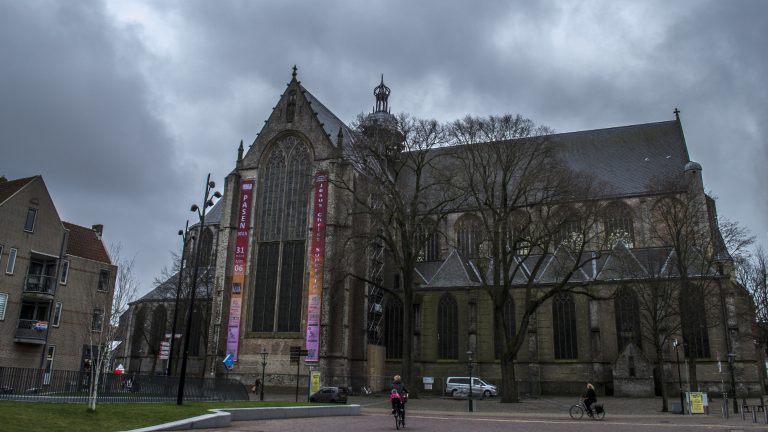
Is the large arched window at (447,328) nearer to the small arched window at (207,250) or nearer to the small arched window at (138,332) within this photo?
the small arched window at (207,250)

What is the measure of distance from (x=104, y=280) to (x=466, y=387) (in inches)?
1018

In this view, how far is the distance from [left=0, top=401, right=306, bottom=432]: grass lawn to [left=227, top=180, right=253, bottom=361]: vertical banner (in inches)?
1054

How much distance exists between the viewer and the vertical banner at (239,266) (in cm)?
4556

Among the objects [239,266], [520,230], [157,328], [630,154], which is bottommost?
[157,328]

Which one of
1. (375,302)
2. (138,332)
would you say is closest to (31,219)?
(138,332)

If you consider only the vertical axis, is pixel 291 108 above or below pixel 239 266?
above

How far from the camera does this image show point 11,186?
37000 millimetres

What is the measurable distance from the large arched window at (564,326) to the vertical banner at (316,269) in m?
17.7

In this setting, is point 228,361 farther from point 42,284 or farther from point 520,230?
point 520,230

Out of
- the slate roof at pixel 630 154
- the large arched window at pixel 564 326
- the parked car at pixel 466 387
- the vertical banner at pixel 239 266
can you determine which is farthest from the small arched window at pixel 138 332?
the slate roof at pixel 630 154

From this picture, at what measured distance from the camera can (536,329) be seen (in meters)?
45.1

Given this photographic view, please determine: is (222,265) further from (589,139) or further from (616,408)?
(589,139)

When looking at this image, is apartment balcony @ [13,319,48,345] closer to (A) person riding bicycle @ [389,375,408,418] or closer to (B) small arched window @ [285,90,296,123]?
(B) small arched window @ [285,90,296,123]

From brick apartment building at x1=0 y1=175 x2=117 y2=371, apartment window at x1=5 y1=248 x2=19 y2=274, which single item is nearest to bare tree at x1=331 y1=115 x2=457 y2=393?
brick apartment building at x1=0 y1=175 x2=117 y2=371
